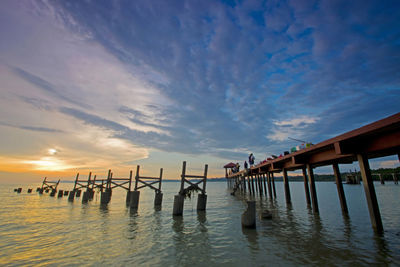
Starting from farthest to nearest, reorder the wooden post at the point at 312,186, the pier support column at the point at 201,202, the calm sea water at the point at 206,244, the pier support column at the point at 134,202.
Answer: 1. the pier support column at the point at 134,202
2. the pier support column at the point at 201,202
3. the wooden post at the point at 312,186
4. the calm sea water at the point at 206,244

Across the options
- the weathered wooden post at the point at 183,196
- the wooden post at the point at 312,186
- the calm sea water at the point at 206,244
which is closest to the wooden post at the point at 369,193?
the calm sea water at the point at 206,244

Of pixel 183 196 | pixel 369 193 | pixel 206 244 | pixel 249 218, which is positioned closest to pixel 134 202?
pixel 183 196

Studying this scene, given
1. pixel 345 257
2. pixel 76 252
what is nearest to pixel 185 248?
pixel 76 252

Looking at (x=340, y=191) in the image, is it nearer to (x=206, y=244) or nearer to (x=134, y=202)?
(x=206, y=244)

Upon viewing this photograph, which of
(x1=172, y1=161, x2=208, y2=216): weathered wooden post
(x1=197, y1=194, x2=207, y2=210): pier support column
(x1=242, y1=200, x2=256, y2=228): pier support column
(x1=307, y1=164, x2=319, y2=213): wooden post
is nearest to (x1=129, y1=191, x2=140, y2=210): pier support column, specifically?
(x1=172, y1=161, x2=208, y2=216): weathered wooden post

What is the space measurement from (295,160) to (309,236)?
5511 millimetres

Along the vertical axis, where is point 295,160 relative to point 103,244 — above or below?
above

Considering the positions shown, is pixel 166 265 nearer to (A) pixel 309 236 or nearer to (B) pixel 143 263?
(B) pixel 143 263

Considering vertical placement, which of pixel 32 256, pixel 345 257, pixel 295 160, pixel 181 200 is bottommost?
pixel 32 256

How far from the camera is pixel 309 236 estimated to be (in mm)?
9281

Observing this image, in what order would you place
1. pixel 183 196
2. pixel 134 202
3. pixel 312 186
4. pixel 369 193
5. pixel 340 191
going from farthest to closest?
1. pixel 134 202
2. pixel 183 196
3. pixel 312 186
4. pixel 340 191
5. pixel 369 193

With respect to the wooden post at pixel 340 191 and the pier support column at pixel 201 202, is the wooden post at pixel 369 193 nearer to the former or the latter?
the wooden post at pixel 340 191

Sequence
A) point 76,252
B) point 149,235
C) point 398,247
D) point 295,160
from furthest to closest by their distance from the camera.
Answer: point 295,160 < point 149,235 < point 76,252 < point 398,247

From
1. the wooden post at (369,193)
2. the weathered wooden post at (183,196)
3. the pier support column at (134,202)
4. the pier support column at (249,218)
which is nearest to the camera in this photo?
the wooden post at (369,193)
